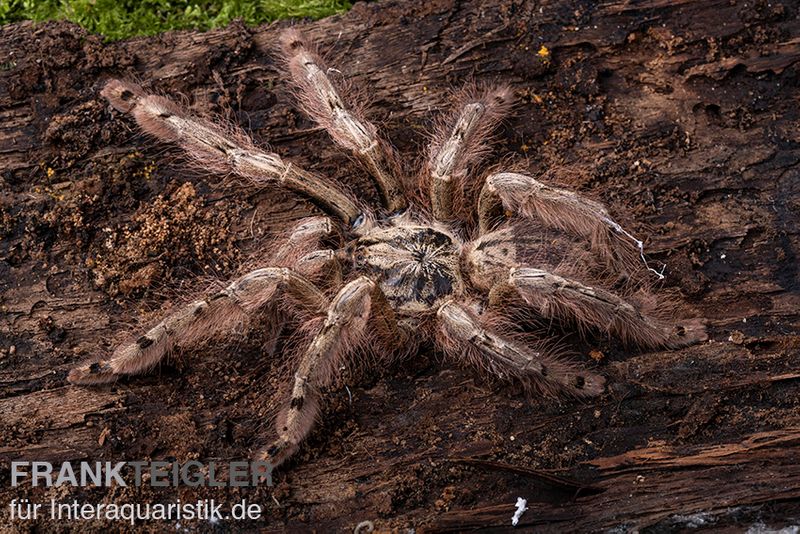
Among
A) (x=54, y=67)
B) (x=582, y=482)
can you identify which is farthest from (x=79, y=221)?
(x=582, y=482)

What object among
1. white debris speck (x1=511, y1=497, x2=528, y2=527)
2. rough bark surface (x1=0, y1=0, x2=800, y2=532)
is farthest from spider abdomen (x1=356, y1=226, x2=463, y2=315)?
white debris speck (x1=511, y1=497, x2=528, y2=527)

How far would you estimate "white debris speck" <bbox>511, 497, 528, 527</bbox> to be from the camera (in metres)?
4.02

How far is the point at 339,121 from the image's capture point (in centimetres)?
497

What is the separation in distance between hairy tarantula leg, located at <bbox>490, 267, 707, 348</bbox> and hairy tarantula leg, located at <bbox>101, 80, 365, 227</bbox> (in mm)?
1231

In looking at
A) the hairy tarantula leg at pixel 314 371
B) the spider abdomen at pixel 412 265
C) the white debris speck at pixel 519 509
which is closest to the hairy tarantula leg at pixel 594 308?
the spider abdomen at pixel 412 265

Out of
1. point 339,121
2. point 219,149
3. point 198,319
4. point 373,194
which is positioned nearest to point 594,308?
point 373,194

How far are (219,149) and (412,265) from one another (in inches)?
56.0

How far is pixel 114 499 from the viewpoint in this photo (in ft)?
13.9

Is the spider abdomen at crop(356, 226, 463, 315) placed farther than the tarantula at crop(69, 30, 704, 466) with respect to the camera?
Yes

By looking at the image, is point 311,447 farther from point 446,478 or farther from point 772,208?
point 772,208

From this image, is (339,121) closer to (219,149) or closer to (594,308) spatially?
(219,149)

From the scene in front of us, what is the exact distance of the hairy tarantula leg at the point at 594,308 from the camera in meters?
4.32

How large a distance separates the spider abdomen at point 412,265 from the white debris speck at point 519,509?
1286 millimetres

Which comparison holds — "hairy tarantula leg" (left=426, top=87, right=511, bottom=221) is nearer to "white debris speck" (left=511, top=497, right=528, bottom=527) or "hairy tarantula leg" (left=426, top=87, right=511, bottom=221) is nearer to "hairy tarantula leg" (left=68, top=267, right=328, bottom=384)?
"hairy tarantula leg" (left=68, top=267, right=328, bottom=384)
